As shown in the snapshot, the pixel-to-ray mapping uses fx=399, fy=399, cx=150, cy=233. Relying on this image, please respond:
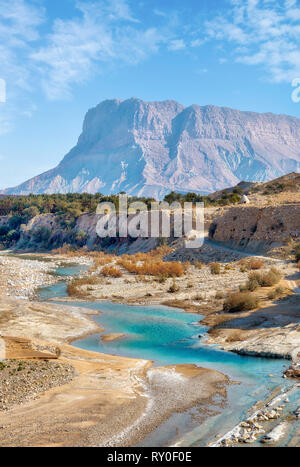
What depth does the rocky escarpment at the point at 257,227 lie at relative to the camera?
122ft

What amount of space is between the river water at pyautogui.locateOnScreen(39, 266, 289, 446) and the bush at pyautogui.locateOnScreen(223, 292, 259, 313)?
182 cm

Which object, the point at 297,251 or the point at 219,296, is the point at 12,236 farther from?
the point at 219,296

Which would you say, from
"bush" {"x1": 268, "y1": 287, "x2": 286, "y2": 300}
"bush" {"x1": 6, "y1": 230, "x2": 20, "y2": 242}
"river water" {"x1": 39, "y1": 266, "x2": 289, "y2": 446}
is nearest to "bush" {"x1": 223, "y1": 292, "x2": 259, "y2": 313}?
"bush" {"x1": 268, "y1": 287, "x2": 286, "y2": 300}

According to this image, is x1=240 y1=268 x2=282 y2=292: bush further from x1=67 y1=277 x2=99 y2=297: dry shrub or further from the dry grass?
x1=67 y1=277 x2=99 y2=297: dry shrub

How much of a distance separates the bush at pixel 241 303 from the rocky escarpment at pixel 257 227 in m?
16.1

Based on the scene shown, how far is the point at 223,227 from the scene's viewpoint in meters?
43.2

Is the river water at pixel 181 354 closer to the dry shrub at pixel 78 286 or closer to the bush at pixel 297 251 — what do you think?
the dry shrub at pixel 78 286

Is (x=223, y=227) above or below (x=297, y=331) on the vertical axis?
above

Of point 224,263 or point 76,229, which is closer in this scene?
point 224,263

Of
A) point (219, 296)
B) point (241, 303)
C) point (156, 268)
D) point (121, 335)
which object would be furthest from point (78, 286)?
point (241, 303)

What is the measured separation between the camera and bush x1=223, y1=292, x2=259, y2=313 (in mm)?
21062

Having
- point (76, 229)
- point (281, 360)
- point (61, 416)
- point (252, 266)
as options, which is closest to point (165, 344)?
point (281, 360)
